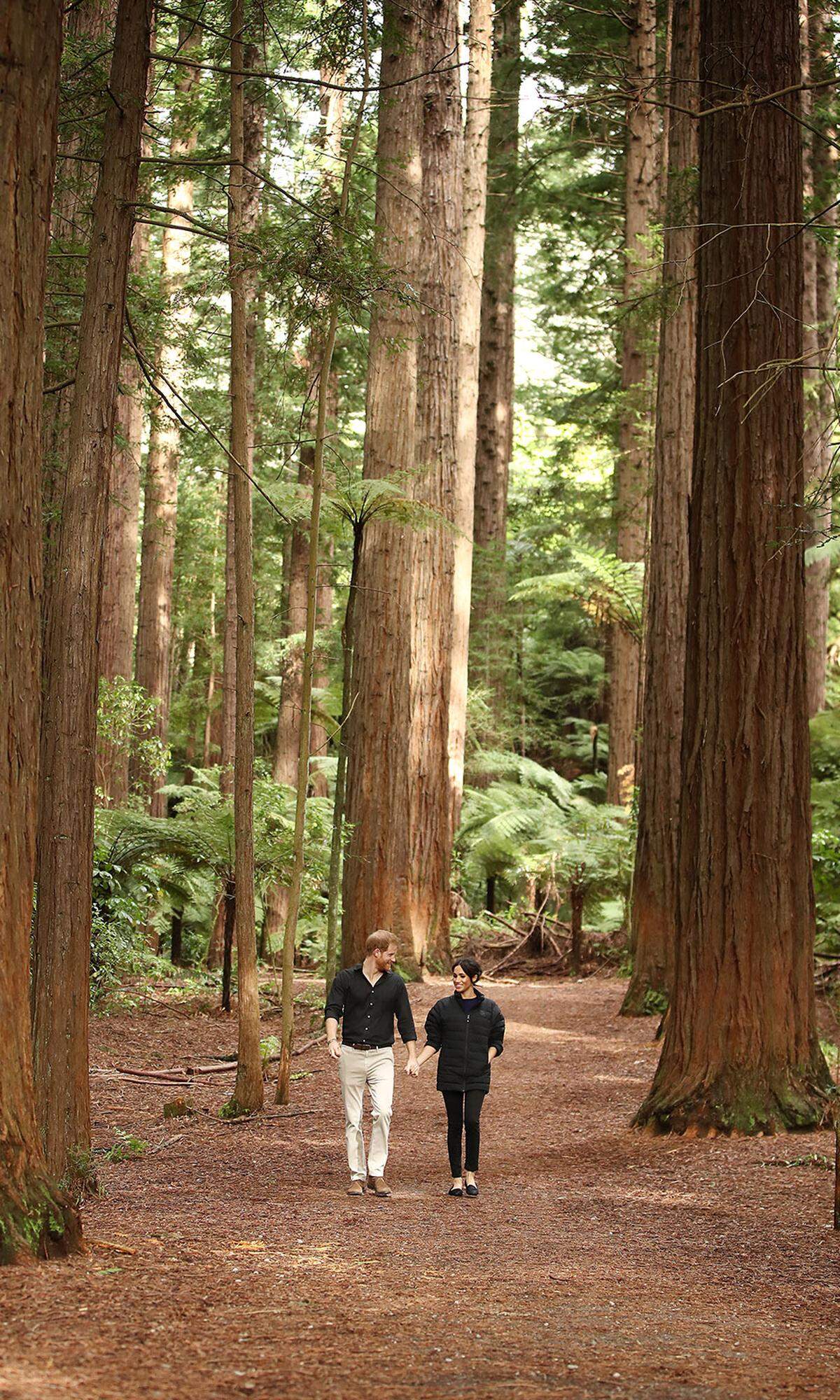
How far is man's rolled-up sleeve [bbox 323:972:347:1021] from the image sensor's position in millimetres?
7285

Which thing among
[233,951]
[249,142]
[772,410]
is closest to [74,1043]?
[772,410]

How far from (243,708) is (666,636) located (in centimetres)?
541

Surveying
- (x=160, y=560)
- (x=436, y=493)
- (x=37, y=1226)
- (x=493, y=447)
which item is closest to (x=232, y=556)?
(x=160, y=560)

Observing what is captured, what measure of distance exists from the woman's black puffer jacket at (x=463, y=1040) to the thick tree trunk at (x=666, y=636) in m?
5.51

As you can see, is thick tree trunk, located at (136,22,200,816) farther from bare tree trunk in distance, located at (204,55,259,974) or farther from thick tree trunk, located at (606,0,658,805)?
thick tree trunk, located at (606,0,658,805)

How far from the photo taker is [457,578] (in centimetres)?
1956

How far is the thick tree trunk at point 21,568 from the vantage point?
450cm

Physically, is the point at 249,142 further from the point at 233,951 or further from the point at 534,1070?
the point at 534,1070

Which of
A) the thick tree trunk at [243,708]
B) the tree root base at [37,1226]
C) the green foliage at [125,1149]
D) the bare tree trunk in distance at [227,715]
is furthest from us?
the bare tree trunk in distance at [227,715]

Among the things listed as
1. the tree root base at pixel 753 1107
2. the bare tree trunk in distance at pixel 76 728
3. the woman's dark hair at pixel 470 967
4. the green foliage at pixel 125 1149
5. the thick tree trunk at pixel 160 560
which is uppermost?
the thick tree trunk at pixel 160 560

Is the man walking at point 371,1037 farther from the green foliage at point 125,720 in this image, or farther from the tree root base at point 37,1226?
the green foliage at point 125,720

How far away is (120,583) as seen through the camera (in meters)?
16.8

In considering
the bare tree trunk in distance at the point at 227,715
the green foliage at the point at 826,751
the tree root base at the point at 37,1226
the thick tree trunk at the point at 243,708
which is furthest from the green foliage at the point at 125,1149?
the green foliage at the point at 826,751

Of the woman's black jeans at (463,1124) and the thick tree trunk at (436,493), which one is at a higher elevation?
the thick tree trunk at (436,493)
